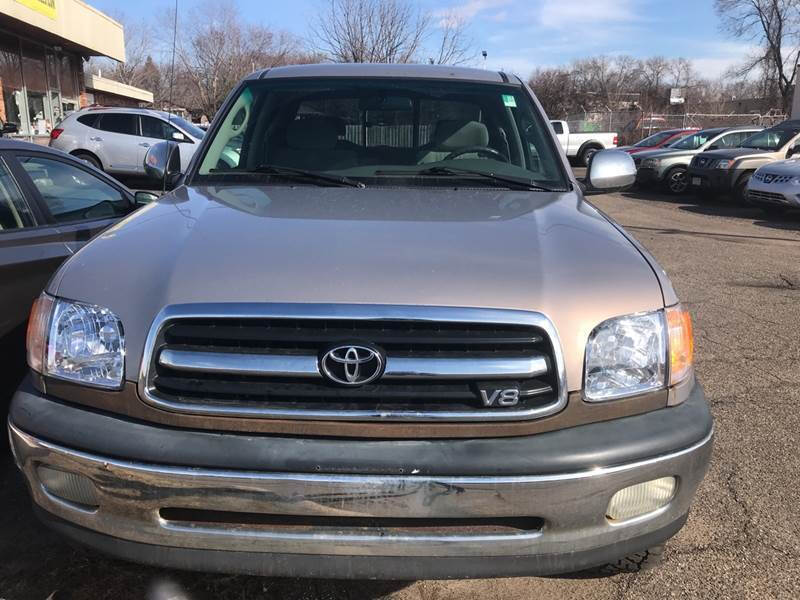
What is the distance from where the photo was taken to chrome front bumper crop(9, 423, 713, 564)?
1837mm

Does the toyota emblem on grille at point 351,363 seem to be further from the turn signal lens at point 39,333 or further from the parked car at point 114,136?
the parked car at point 114,136

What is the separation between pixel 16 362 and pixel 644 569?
3.01m

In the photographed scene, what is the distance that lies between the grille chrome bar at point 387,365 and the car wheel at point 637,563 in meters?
0.95

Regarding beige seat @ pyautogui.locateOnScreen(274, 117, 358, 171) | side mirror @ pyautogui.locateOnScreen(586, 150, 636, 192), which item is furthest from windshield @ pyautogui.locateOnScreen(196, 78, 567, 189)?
side mirror @ pyautogui.locateOnScreen(586, 150, 636, 192)

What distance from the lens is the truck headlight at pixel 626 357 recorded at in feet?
6.54

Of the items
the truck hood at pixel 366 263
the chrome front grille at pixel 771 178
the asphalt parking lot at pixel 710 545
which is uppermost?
the truck hood at pixel 366 263

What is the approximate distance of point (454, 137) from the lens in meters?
3.50

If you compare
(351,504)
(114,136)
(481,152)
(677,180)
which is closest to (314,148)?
(481,152)

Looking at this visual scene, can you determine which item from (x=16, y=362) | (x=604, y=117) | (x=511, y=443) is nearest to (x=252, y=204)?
(x=511, y=443)

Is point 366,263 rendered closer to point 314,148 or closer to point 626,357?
point 626,357

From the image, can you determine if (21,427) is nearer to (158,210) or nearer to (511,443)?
(158,210)

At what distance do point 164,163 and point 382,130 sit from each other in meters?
1.25

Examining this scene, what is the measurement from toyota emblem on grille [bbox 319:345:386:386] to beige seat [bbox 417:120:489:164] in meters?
1.73

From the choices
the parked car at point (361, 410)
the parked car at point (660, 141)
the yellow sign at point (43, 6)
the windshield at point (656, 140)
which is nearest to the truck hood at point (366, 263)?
the parked car at point (361, 410)
